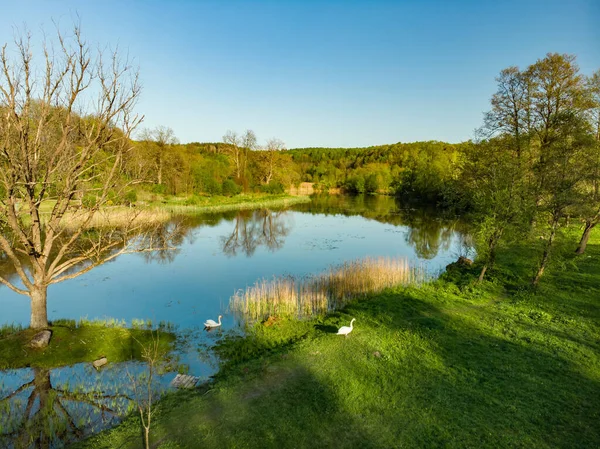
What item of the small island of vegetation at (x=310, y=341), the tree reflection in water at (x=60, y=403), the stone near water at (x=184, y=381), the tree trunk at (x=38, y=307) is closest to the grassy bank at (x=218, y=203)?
the small island of vegetation at (x=310, y=341)

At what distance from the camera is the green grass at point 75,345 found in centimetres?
883

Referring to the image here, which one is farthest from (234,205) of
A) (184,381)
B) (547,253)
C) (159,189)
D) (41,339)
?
(184,381)

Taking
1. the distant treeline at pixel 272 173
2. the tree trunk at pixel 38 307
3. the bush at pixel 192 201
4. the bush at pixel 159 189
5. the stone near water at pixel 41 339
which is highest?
the distant treeline at pixel 272 173

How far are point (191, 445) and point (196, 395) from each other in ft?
6.06

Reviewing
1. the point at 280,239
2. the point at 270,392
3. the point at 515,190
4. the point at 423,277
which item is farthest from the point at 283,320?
the point at 280,239

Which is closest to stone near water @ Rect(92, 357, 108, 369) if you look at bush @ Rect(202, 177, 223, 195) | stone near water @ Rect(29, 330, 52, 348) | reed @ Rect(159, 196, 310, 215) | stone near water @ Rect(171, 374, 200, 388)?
stone near water @ Rect(29, 330, 52, 348)

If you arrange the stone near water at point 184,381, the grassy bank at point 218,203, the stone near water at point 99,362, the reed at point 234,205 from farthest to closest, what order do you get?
the grassy bank at point 218,203 → the reed at point 234,205 → the stone near water at point 99,362 → the stone near water at point 184,381

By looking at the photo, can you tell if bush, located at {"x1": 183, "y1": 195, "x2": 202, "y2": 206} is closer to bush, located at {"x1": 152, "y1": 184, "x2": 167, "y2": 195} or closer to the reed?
the reed

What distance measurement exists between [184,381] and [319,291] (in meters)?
7.46

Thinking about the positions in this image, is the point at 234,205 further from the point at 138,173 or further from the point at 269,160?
the point at 138,173

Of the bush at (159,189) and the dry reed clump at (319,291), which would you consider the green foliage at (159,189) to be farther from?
the dry reed clump at (319,291)

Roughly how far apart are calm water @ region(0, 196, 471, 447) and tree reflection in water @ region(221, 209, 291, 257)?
0.28 feet

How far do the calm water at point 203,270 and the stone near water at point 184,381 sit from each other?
1.35 feet

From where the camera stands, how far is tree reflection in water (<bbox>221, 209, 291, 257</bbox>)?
2582cm
